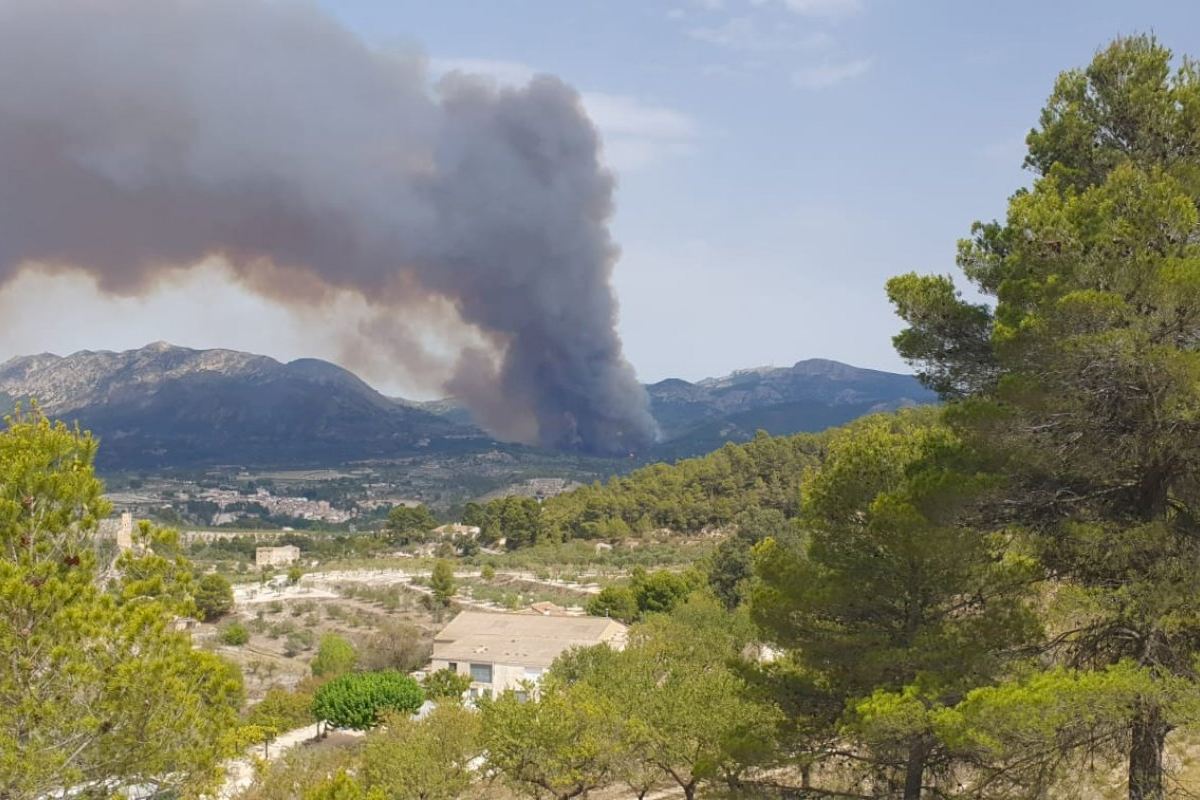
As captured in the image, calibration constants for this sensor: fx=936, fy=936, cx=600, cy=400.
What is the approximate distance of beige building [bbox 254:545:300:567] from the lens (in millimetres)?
67500

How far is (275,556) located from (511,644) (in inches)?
1692

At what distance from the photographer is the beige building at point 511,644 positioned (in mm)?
30766

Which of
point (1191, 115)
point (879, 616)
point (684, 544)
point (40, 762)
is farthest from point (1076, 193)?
point (684, 544)

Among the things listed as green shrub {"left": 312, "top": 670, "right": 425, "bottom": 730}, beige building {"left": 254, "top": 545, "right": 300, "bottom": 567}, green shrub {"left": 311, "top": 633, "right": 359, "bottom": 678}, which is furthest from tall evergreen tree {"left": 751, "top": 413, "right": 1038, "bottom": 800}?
beige building {"left": 254, "top": 545, "right": 300, "bottom": 567}

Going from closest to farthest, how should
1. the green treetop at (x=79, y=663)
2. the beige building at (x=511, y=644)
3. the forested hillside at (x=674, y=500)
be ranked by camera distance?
the green treetop at (x=79, y=663), the beige building at (x=511, y=644), the forested hillside at (x=674, y=500)

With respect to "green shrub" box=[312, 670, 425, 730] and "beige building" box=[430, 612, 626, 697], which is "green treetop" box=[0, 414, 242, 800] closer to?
"green shrub" box=[312, 670, 425, 730]

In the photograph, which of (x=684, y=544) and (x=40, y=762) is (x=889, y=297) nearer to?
(x=40, y=762)

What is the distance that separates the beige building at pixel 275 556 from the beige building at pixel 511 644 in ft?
121

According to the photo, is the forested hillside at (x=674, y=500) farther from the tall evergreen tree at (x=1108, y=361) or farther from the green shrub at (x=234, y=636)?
the tall evergreen tree at (x=1108, y=361)

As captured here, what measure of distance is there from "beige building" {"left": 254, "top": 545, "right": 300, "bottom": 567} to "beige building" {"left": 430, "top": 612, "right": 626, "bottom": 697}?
36.7m

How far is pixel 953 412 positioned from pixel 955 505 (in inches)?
34.2

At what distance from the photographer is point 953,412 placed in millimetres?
8773

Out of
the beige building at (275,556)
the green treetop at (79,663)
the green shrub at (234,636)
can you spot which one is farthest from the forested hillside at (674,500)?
the green treetop at (79,663)

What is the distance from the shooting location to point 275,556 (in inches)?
2731
